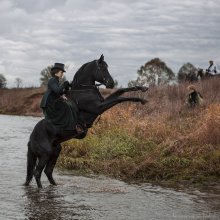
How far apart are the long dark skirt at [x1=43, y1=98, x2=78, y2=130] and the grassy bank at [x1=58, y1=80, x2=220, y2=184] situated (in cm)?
242

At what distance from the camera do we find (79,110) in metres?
11.3

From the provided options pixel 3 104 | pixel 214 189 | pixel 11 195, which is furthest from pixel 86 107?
pixel 3 104

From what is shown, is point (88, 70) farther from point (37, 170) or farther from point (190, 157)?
point (190, 157)

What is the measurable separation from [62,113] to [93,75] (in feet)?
3.60

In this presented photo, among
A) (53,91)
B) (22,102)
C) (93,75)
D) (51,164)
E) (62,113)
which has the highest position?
(93,75)

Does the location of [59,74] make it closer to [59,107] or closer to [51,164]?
[59,107]

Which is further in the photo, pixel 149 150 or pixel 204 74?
pixel 204 74

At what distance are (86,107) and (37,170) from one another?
170 cm

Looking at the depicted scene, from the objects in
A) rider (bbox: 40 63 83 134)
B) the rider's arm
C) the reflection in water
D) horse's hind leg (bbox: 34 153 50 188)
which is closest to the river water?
the reflection in water

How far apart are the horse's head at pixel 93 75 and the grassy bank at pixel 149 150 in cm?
264

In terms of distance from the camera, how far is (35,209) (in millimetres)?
8836

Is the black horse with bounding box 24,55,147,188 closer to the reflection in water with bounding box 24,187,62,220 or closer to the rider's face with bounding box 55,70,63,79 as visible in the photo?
the rider's face with bounding box 55,70,63,79

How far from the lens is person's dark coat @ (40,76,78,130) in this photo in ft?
36.0

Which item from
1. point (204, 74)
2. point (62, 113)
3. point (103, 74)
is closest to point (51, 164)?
point (62, 113)
